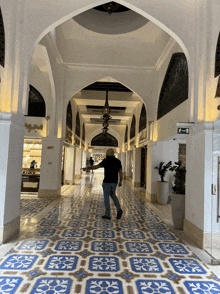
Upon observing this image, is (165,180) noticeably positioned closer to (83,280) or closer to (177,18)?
(177,18)

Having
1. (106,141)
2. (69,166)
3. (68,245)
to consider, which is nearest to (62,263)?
(68,245)

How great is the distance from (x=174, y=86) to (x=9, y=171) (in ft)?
16.2

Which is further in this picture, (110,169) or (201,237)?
(110,169)

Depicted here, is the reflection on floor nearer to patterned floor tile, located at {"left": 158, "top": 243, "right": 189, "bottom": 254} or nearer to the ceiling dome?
patterned floor tile, located at {"left": 158, "top": 243, "right": 189, "bottom": 254}

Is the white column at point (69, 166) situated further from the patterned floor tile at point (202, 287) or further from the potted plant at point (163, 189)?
the patterned floor tile at point (202, 287)

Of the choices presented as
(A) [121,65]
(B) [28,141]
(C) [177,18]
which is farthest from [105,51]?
(B) [28,141]

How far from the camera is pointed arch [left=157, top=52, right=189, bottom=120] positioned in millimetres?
5504

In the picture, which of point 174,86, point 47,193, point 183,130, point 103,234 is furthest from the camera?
point 47,193

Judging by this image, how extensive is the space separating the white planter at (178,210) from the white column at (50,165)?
4789 millimetres

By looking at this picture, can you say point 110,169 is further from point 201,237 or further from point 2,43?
point 2,43

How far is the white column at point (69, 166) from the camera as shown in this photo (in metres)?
11.6

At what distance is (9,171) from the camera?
3754 mm

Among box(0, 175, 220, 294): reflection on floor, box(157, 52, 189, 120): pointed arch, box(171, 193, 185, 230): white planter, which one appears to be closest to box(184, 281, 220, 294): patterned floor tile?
box(0, 175, 220, 294): reflection on floor

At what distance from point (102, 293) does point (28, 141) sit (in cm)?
788
